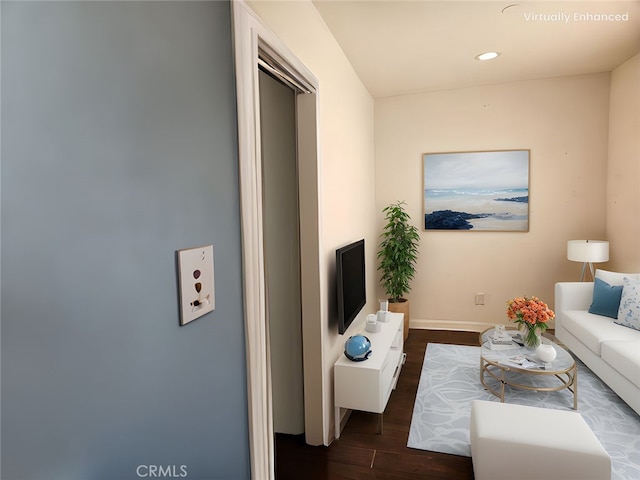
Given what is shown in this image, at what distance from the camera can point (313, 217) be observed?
2381 mm

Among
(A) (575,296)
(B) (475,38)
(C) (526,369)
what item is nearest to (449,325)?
(A) (575,296)

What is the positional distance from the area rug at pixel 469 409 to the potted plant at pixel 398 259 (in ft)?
2.83

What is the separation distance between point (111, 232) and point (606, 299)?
152 inches

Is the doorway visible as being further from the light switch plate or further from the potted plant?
the potted plant

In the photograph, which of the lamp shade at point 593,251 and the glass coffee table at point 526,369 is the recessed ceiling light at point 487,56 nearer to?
the lamp shade at point 593,251

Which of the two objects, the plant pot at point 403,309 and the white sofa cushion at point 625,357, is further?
the plant pot at point 403,309

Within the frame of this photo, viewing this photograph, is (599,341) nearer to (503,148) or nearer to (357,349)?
(357,349)

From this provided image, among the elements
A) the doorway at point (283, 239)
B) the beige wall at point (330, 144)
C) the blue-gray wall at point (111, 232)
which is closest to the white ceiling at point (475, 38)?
the beige wall at point (330, 144)

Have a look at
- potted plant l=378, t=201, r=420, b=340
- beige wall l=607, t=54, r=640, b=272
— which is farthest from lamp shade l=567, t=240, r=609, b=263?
potted plant l=378, t=201, r=420, b=340

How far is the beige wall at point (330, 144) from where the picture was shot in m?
2.12

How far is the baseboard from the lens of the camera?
459 cm

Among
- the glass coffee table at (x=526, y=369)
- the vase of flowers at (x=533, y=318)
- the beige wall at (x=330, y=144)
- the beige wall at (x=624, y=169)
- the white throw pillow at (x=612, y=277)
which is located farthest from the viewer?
the beige wall at (x=624, y=169)

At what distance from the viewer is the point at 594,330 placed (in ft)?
10.2

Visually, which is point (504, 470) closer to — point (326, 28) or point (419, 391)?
point (419, 391)
